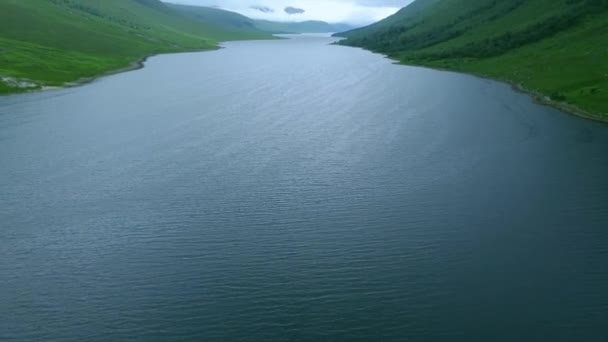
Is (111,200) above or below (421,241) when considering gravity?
below

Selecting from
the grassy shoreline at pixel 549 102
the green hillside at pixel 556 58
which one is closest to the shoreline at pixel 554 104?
the grassy shoreline at pixel 549 102

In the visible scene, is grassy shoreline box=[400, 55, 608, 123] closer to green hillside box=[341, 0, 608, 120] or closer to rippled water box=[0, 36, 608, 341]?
green hillside box=[341, 0, 608, 120]

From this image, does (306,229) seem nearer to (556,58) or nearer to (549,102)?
(549,102)

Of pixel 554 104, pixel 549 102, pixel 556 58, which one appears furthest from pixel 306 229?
pixel 556 58

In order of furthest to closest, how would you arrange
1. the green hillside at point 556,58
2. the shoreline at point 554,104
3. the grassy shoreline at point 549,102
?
the green hillside at point 556,58 → the grassy shoreline at point 549,102 → the shoreline at point 554,104

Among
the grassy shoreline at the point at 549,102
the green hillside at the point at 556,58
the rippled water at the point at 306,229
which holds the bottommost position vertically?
the rippled water at the point at 306,229

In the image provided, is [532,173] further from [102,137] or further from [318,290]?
[102,137]

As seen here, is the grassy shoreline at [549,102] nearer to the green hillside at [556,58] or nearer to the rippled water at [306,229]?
the green hillside at [556,58]

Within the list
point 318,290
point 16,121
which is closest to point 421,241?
point 318,290
